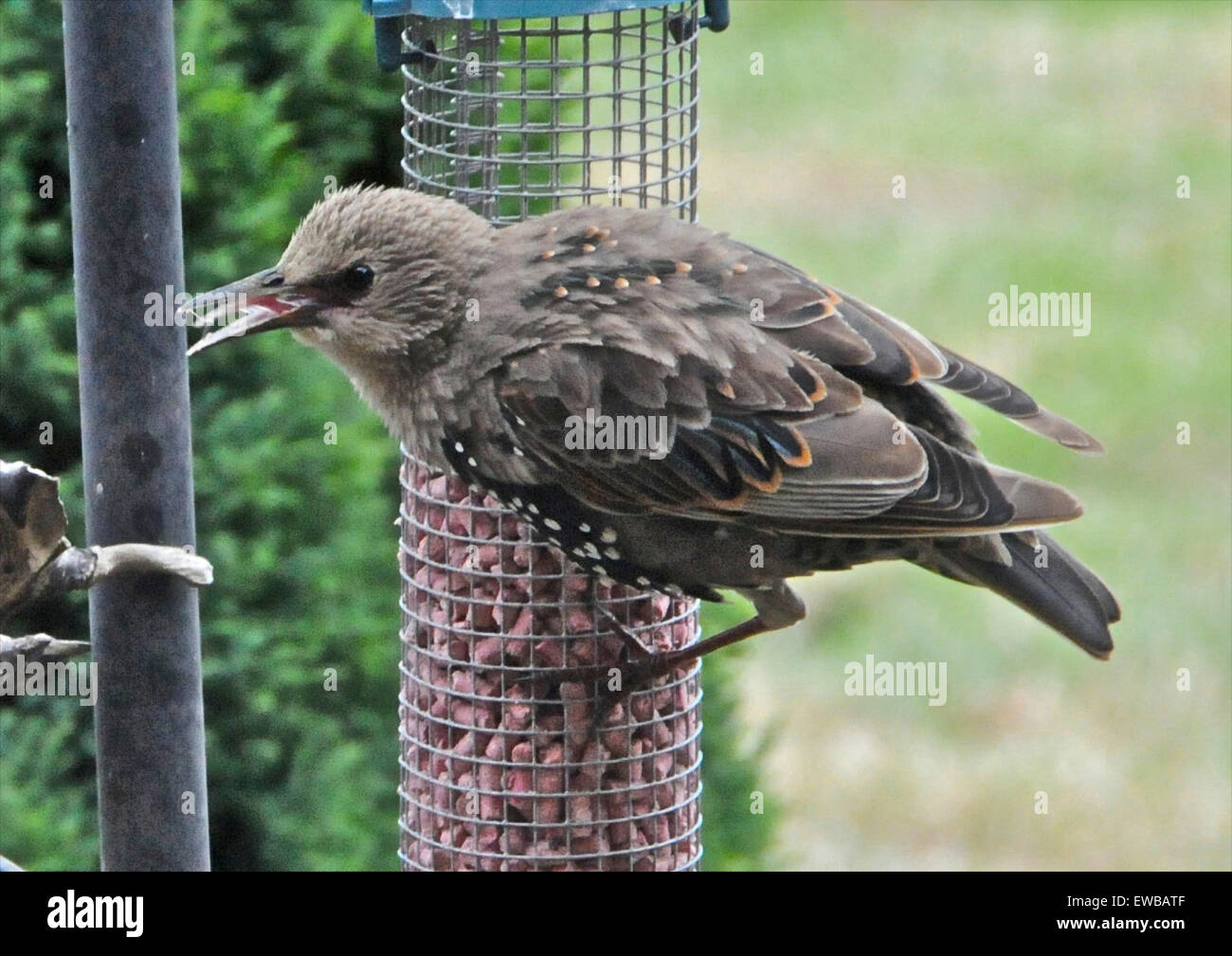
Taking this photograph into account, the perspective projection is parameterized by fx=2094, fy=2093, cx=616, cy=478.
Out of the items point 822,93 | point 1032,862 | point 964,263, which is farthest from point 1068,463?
point 822,93

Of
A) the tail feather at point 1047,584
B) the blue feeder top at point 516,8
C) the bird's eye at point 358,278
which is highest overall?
the blue feeder top at point 516,8

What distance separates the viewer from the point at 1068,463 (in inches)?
392

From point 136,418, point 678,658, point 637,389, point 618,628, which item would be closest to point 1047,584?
point 678,658

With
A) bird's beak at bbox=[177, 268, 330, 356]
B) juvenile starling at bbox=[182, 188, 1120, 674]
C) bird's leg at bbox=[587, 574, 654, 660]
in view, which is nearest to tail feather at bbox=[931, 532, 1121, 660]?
juvenile starling at bbox=[182, 188, 1120, 674]

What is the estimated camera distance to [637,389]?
4.14 meters

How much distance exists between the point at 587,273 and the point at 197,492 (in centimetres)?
135

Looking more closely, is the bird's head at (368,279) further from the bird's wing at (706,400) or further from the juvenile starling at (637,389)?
the bird's wing at (706,400)

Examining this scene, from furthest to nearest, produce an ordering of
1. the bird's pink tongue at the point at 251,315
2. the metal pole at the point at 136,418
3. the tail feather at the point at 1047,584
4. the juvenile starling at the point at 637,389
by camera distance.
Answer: the tail feather at the point at 1047,584, the juvenile starling at the point at 637,389, the bird's pink tongue at the point at 251,315, the metal pole at the point at 136,418

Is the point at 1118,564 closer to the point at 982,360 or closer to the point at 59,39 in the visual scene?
the point at 982,360

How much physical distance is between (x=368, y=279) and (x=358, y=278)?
0.02 metres

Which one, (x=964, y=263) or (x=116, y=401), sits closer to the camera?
A: (x=116, y=401)

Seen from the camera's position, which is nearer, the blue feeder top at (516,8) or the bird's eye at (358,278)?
the blue feeder top at (516,8)

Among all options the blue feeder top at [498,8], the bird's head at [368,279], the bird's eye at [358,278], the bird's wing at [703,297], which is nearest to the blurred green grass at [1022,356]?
the bird's wing at [703,297]

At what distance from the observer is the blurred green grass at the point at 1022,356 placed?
840 centimetres
